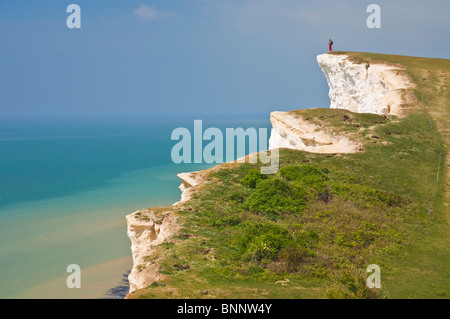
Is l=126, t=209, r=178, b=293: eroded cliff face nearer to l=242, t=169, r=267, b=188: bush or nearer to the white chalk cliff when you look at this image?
the white chalk cliff

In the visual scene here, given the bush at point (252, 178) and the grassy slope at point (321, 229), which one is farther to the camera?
the bush at point (252, 178)

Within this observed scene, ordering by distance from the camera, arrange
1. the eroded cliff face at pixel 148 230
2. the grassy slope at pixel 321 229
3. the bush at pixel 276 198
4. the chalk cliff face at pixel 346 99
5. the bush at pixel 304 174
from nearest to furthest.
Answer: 1. the grassy slope at pixel 321 229
2. the eroded cliff face at pixel 148 230
3. the bush at pixel 276 198
4. the bush at pixel 304 174
5. the chalk cliff face at pixel 346 99

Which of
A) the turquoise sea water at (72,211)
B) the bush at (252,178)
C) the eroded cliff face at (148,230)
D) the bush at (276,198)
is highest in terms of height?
the bush at (252,178)

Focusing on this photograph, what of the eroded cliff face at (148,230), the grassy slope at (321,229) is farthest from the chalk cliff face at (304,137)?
the eroded cliff face at (148,230)

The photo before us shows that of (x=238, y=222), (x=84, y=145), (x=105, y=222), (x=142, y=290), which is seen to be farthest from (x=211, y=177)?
(x=84, y=145)

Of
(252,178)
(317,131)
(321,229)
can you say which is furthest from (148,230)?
(317,131)

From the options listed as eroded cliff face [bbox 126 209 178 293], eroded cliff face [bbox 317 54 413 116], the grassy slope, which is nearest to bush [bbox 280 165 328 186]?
the grassy slope

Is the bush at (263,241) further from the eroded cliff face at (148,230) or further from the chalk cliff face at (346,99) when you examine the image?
the chalk cliff face at (346,99)
